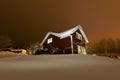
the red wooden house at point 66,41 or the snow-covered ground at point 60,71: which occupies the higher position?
the red wooden house at point 66,41

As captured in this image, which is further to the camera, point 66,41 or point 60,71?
point 66,41

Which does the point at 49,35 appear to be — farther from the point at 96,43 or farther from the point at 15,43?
the point at 96,43

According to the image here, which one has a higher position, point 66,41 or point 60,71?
point 66,41

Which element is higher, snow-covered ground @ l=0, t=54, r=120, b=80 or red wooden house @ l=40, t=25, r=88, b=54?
red wooden house @ l=40, t=25, r=88, b=54

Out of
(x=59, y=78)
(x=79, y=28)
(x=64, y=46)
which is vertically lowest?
(x=59, y=78)

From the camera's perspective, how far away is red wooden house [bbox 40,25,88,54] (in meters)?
24.4

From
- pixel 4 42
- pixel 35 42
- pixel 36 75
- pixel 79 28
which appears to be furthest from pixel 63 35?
pixel 36 75

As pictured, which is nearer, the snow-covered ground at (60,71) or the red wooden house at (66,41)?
the snow-covered ground at (60,71)

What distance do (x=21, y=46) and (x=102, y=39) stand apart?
343 inches

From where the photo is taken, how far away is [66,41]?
26109 mm

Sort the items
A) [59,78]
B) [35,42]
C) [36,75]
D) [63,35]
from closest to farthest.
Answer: [59,78]
[36,75]
[63,35]
[35,42]

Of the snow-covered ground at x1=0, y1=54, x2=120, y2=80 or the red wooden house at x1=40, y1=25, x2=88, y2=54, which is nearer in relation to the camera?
the snow-covered ground at x1=0, y1=54, x2=120, y2=80

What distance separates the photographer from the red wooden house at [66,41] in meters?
24.4

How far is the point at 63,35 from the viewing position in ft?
89.9
